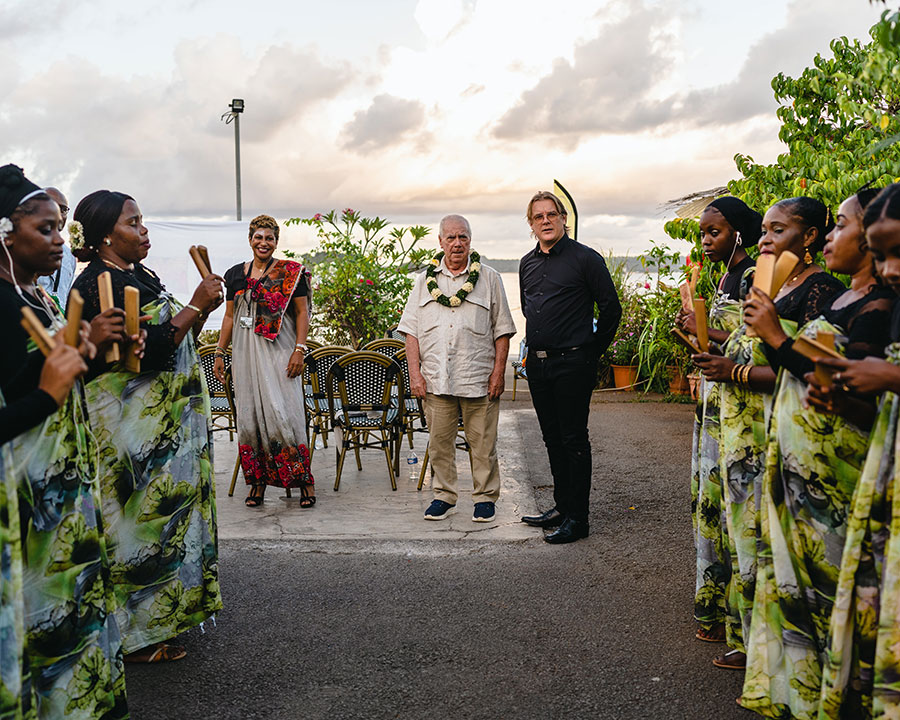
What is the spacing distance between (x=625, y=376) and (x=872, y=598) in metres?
9.91

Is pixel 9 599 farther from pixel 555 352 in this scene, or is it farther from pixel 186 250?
pixel 186 250

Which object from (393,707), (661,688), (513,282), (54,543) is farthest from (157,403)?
(513,282)

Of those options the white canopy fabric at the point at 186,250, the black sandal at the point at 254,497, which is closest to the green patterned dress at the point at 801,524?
the black sandal at the point at 254,497

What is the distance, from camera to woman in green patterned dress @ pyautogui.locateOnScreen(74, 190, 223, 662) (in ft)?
12.2

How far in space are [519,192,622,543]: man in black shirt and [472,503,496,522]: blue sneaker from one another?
590 millimetres

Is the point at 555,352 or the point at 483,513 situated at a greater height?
the point at 555,352

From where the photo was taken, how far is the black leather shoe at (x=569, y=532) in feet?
17.9

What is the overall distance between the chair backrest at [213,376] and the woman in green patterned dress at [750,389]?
4.43m

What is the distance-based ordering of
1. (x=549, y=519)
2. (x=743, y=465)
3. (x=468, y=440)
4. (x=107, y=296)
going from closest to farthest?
(x=107, y=296) < (x=743, y=465) < (x=549, y=519) < (x=468, y=440)

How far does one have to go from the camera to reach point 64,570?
270cm

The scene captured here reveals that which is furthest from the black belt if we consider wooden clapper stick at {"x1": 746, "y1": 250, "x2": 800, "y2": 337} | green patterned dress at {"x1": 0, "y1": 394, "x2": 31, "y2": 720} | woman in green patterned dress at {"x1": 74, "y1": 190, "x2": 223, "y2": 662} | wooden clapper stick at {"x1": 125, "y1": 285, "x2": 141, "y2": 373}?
green patterned dress at {"x1": 0, "y1": 394, "x2": 31, "y2": 720}

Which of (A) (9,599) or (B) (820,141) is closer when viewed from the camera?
(A) (9,599)

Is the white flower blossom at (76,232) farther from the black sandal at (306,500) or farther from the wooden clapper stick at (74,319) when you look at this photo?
the black sandal at (306,500)

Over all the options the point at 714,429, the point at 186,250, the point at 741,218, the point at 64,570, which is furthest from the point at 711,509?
the point at 186,250
